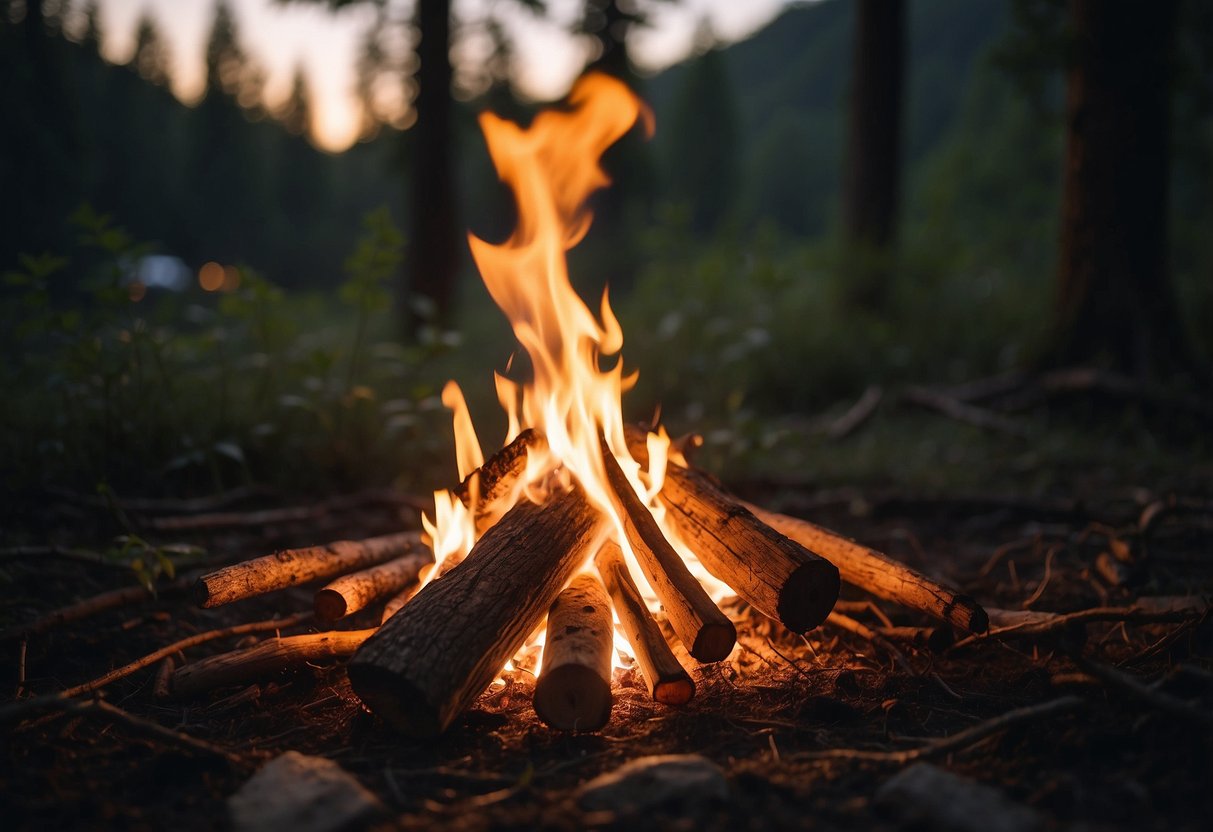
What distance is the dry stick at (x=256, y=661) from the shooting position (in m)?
2.40

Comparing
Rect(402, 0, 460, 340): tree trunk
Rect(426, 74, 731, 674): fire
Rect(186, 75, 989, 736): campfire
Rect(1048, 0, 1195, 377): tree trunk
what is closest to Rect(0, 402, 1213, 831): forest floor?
Rect(186, 75, 989, 736): campfire

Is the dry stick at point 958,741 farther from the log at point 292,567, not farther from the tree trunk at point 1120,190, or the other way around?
the tree trunk at point 1120,190

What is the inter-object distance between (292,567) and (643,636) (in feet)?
4.19

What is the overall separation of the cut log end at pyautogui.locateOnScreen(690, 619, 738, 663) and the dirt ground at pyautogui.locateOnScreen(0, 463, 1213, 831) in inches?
5.8

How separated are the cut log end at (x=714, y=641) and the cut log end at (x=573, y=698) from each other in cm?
31

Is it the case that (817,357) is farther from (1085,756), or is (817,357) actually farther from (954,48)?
(954,48)

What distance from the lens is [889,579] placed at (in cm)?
262

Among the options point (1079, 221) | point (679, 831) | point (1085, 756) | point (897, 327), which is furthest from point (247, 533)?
point (897, 327)

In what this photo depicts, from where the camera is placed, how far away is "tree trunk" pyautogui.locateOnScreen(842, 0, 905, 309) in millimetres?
9133

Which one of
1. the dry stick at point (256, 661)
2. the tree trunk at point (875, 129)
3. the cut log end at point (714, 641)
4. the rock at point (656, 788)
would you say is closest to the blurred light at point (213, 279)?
the dry stick at point (256, 661)

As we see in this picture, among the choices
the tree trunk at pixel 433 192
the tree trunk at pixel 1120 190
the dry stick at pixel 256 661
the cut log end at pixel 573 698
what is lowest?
A: the cut log end at pixel 573 698

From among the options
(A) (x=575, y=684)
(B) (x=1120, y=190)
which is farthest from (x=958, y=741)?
(B) (x=1120, y=190)

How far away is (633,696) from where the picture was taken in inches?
95.0

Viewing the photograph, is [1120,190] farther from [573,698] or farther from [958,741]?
[573,698]
